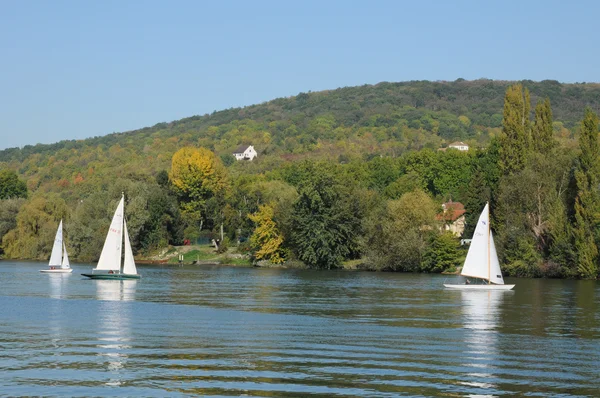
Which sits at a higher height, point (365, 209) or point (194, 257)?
point (365, 209)

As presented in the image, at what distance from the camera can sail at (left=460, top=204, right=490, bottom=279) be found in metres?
70.1

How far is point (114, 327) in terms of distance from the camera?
42.0m

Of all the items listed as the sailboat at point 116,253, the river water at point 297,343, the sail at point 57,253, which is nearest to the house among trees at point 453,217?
the sailboat at point 116,253

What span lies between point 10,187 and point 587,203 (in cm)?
11566

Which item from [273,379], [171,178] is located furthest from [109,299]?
[171,178]

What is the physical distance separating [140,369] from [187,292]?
34759 mm

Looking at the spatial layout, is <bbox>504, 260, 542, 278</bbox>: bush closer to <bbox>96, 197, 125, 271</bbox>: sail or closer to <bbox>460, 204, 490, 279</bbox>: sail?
<bbox>460, 204, 490, 279</bbox>: sail

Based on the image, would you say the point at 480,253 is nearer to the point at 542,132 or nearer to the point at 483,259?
the point at 483,259

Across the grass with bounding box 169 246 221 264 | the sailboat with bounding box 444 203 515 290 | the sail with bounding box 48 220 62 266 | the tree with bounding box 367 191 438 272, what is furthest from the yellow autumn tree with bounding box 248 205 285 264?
the sailboat with bounding box 444 203 515 290

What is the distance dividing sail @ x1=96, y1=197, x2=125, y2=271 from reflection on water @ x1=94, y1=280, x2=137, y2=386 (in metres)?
8.06

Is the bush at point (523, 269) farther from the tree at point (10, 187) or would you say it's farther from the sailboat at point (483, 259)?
the tree at point (10, 187)

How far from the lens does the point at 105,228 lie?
119250 mm

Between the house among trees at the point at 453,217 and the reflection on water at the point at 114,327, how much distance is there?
49.8 m

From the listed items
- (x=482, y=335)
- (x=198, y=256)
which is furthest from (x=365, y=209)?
(x=482, y=335)
